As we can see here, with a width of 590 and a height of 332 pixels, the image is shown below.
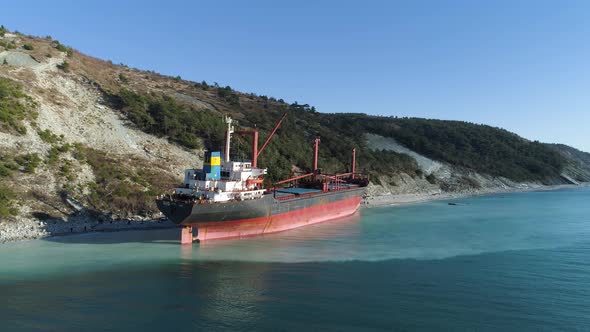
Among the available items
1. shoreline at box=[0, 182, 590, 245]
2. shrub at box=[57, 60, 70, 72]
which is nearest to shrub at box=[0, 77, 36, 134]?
shrub at box=[57, 60, 70, 72]

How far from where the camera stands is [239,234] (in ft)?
90.1

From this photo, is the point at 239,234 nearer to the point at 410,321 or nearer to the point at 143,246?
the point at 143,246

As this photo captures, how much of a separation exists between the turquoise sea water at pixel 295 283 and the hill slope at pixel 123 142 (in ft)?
19.0

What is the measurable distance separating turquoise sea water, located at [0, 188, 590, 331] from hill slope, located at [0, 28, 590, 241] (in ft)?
19.0

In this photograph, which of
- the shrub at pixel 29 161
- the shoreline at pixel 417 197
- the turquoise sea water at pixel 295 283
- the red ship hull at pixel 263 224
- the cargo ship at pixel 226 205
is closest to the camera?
the turquoise sea water at pixel 295 283

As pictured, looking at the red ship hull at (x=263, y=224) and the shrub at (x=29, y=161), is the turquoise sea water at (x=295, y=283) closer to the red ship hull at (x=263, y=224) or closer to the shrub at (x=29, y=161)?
the red ship hull at (x=263, y=224)

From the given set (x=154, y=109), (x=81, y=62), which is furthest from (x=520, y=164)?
(x=81, y=62)

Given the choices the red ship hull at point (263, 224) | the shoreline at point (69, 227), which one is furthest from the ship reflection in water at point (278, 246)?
the shoreline at point (69, 227)

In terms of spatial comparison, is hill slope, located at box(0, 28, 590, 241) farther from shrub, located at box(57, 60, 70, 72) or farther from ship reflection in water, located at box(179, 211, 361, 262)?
ship reflection in water, located at box(179, 211, 361, 262)

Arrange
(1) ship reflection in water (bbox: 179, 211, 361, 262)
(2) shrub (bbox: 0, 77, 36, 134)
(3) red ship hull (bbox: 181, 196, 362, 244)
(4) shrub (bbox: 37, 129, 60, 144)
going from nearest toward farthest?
(1) ship reflection in water (bbox: 179, 211, 361, 262) < (3) red ship hull (bbox: 181, 196, 362, 244) < (2) shrub (bbox: 0, 77, 36, 134) < (4) shrub (bbox: 37, 129, 60, 144)

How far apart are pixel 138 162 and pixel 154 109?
496 inches

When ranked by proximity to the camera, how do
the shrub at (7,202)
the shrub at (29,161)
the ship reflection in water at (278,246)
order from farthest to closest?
the shrub at (29,161) < the shrub at (7,202) < the ship reflection in water at (278,246)

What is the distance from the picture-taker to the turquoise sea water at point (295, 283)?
14.4m

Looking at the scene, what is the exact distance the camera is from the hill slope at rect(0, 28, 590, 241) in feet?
98.1
